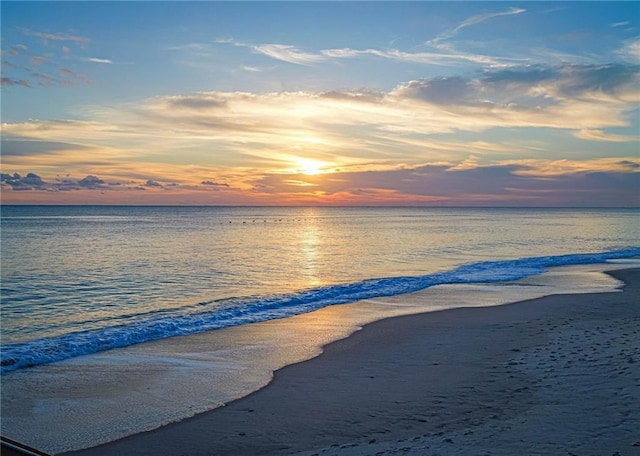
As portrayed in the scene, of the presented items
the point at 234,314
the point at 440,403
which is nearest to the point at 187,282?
the point at 234,314

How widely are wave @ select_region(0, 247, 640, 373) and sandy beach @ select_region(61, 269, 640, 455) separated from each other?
4.59 meters

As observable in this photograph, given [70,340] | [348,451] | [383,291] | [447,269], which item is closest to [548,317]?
[383,291]

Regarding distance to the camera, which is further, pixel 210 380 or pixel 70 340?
pixel 70 340

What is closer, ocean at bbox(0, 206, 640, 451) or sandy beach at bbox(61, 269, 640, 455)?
sandy beach at bbox(61, 269, 640, 455)

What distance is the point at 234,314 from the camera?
652 inches

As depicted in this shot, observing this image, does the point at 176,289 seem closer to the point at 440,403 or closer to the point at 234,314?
the point at 234,314

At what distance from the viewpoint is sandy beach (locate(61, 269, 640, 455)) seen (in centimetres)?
653

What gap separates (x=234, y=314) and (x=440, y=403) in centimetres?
961

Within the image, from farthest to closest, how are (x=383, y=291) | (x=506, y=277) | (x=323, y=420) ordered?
(x=506, y=277) < (x=383, y=291) < (x=323, y=420)

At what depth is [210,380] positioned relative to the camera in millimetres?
9547

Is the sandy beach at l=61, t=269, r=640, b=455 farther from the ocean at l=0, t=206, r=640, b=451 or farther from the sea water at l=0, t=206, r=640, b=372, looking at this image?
the sea water at l=0, t=206, r=640, b=372

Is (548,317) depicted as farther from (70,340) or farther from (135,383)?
(70,340)

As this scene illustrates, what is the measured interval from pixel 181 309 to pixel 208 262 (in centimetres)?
1543

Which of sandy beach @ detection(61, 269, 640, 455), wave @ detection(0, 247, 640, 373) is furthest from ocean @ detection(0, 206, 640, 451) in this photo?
sandy beach @ detection(61, 269, 640, 455)
